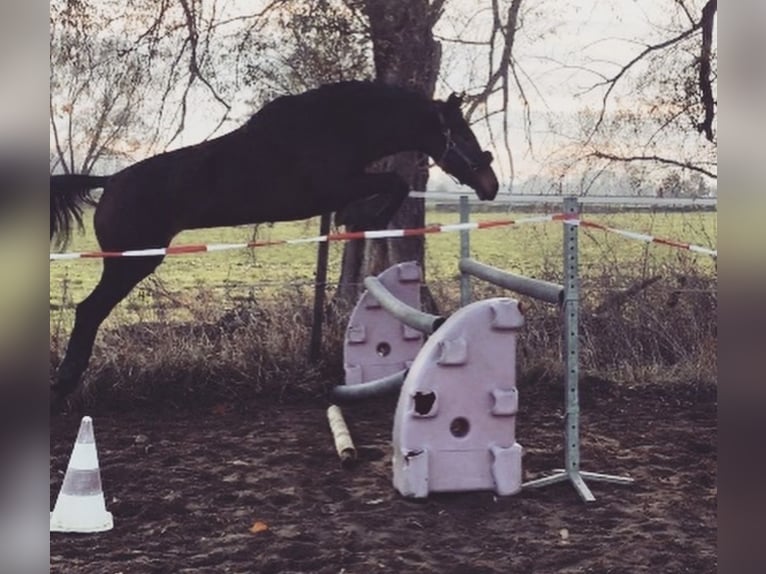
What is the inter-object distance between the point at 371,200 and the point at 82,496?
1.36 metres

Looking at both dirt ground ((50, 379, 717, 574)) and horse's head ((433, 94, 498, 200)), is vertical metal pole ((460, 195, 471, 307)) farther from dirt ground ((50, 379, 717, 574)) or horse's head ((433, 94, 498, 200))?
dirt ground ((50, 379, 717, 574))

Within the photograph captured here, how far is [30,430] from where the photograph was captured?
97cm

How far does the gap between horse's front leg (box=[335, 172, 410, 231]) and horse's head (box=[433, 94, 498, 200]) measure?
0.18 m

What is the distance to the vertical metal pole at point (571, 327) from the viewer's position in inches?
100

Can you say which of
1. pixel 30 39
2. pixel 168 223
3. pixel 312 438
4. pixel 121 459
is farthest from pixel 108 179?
pixel 30 39

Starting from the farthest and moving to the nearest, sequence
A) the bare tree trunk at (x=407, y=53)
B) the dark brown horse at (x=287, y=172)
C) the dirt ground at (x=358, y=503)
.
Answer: the bare tree trunk at (x=407, y=53)
the dark brown horse at (x=287, y=172)
the dirt ground at (x=358, y=503)

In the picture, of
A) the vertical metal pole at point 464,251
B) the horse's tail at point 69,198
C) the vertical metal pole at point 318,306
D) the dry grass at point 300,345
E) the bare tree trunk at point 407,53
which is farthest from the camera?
the vertical metal pole at point 318,306

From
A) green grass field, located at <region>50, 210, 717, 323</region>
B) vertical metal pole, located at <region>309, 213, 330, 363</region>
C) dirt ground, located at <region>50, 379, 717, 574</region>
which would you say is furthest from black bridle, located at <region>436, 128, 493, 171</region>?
dirt ground, located at <region>50, 379, 717, 574</region>

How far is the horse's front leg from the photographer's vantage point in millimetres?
3078

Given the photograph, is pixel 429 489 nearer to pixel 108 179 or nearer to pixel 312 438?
pixel 312 438

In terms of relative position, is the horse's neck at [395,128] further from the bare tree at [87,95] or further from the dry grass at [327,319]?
the bare tree at [87,95]

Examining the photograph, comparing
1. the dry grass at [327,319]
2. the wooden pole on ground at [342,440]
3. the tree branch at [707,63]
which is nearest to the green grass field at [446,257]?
the dry grass at [327,319]

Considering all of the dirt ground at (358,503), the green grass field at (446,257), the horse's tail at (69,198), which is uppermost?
the horse's tail at (69,198)

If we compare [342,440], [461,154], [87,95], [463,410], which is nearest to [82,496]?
[342,440]
